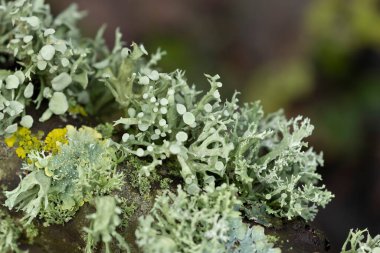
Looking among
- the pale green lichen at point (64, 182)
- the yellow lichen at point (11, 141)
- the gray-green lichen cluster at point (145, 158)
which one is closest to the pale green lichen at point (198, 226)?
the gray-green lichen cluster at point (145, 158)

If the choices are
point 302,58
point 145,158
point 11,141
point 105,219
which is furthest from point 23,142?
point 302,58

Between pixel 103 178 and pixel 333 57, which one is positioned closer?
pixel 103 178

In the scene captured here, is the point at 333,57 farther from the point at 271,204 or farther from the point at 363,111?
the point at 271,204

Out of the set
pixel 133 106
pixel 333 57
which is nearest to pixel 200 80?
pixel 333 57

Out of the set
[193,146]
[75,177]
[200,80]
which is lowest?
[75,177]

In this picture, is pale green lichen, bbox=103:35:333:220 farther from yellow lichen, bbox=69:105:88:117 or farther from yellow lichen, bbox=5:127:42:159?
yellow lichen, bbox=5:127:42:159

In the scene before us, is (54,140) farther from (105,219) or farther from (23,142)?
(105,219)
